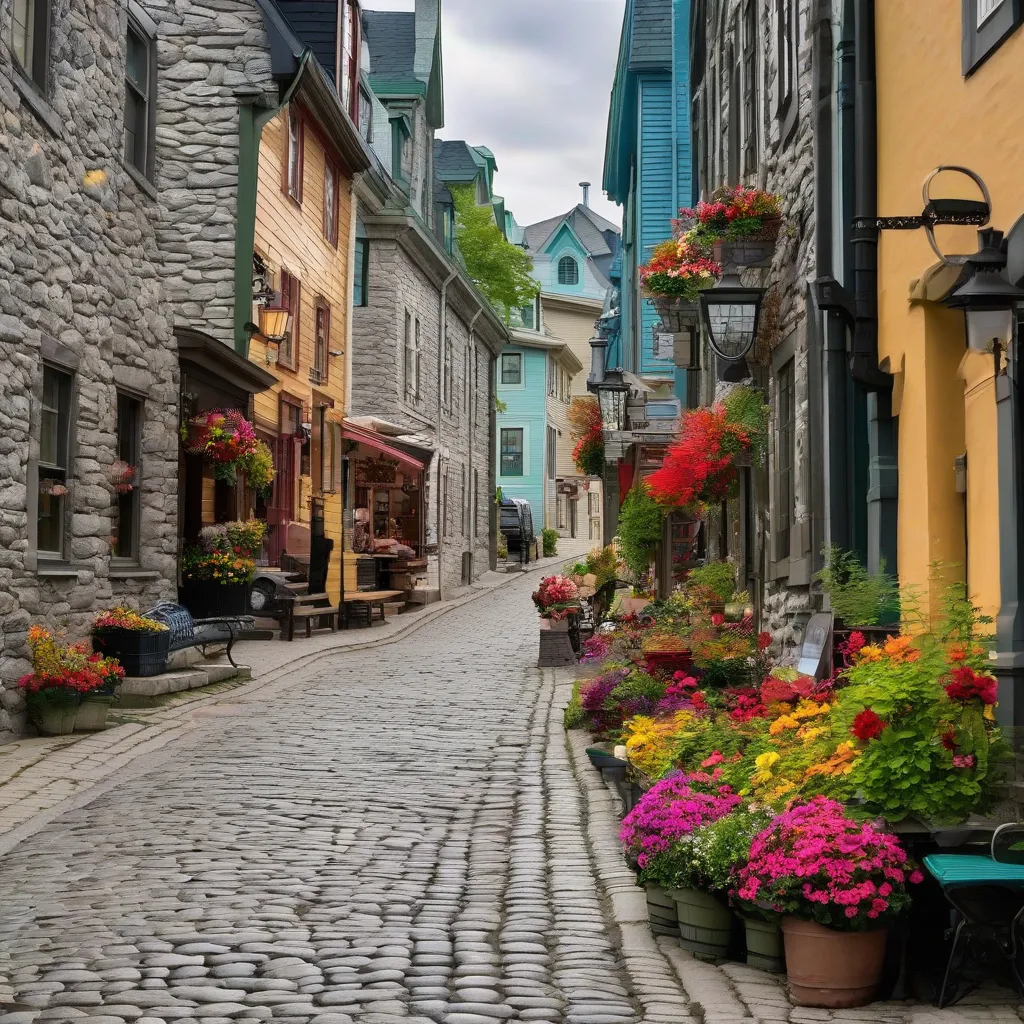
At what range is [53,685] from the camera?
11.2 metres

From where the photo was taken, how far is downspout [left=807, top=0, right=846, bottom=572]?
935 centimetres

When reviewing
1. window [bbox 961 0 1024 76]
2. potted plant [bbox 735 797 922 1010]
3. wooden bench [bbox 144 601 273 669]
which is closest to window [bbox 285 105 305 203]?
wooden bench [bbox 144 601 273 669]

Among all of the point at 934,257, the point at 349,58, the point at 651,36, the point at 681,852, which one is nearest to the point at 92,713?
the point at 681,852

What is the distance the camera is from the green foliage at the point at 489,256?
4209 centimetres

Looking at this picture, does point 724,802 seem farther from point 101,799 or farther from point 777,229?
Answer: point 777,229

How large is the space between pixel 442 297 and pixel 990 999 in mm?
30670

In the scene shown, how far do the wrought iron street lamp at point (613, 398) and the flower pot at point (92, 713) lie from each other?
10.3m

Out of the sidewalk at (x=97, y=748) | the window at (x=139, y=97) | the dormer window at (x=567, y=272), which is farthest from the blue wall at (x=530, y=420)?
the window at (x=139, y=97)

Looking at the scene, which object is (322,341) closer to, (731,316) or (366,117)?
(366,117)

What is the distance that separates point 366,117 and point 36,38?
17121 millimetres

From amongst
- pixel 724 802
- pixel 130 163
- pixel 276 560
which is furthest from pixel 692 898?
pixel 276 560

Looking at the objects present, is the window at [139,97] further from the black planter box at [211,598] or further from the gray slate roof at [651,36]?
the gray slate roof at [651,36]

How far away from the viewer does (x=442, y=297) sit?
34.8 metres

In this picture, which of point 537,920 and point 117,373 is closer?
point 537,920
